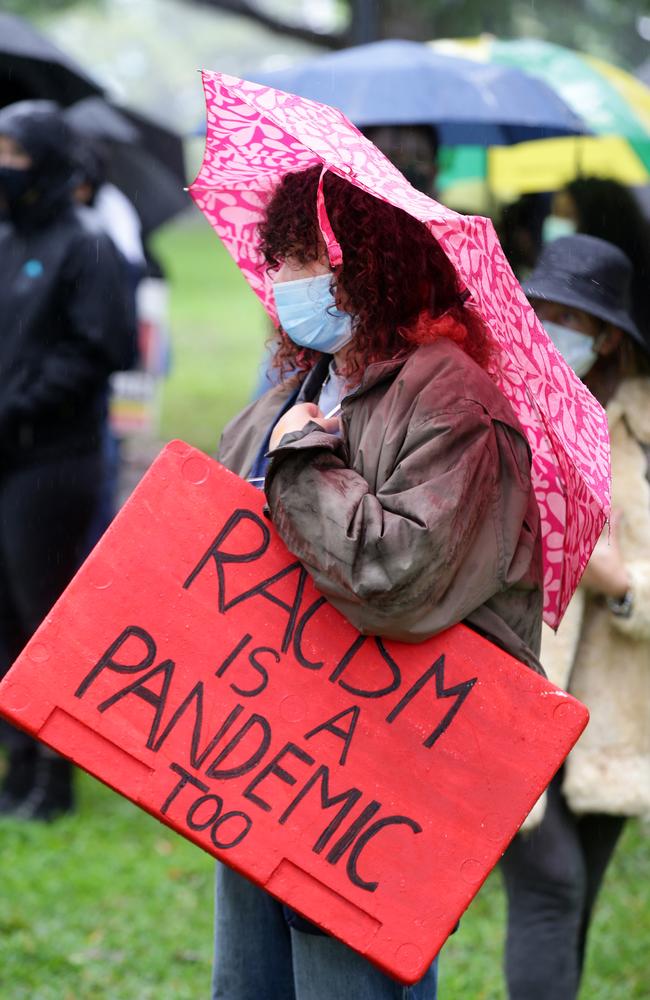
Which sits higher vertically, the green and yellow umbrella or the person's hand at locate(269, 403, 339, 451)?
the person's hand at locate(269, 403, 339, 451)

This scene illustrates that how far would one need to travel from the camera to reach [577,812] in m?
3.16

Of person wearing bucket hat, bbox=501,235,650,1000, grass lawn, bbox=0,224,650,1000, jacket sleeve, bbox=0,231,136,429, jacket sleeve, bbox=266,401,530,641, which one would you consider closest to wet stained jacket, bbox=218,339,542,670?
jacket sleeve, bbox=266,401,530,641

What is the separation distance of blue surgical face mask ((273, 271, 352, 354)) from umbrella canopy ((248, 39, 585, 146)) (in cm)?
253

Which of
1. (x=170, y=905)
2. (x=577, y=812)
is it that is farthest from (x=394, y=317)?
(x=170, y=905)

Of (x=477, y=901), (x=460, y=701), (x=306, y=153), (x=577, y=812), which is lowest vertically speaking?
(x=477, y=901)

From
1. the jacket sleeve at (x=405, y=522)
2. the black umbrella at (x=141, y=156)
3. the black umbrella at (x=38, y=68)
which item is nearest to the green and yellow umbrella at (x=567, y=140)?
the black umbrella at (x=38, y=68)

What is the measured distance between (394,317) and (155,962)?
242 cm

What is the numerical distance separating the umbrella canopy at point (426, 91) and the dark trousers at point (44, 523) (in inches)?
60.5

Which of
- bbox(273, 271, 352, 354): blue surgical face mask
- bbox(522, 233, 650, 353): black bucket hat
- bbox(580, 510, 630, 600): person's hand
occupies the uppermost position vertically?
bbox(273, 271, 352, 354): blue surgical face mask

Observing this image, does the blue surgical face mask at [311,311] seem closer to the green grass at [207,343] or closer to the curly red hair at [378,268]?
the curly red hair at [378,268]

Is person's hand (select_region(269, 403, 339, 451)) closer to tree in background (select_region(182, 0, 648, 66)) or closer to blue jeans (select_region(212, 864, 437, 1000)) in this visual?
blue jeans (select_region(212, 864, 437, 1000))

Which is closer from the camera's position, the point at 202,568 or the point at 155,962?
the point at 202,568

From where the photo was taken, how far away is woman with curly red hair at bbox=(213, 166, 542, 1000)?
210 cm

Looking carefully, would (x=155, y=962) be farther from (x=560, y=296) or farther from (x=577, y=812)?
(x=560, y=296)
